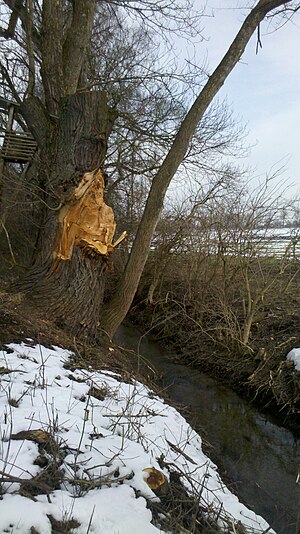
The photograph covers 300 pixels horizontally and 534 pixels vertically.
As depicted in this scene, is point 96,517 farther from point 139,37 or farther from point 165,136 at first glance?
point 139,37

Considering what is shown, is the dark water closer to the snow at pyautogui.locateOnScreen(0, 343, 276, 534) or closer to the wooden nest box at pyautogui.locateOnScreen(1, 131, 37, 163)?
the snow at pyautogui.locateOnScreen(0, 343, 276, 534)

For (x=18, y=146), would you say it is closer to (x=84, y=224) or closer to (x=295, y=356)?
(x=84, y=224)

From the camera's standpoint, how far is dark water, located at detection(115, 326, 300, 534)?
4168 millimetres

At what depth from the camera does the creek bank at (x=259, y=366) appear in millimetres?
6273

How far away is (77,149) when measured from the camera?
19.4 ft

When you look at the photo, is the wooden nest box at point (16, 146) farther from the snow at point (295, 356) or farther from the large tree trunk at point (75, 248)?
the snow at point (295, 356)

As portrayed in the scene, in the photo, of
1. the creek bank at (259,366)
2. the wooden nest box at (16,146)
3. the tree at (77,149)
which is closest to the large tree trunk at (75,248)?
the tree at (77,149)

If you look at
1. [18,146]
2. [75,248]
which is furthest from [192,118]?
[18,146]

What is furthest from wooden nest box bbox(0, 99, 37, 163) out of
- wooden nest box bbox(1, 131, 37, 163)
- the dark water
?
the dark water

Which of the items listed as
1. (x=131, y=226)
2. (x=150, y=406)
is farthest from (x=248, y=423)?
(x=131, y=226)

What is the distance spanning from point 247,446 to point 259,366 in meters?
1.90

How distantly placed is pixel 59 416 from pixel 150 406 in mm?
1290

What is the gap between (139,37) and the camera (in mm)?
9953

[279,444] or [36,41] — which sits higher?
[36,41]
